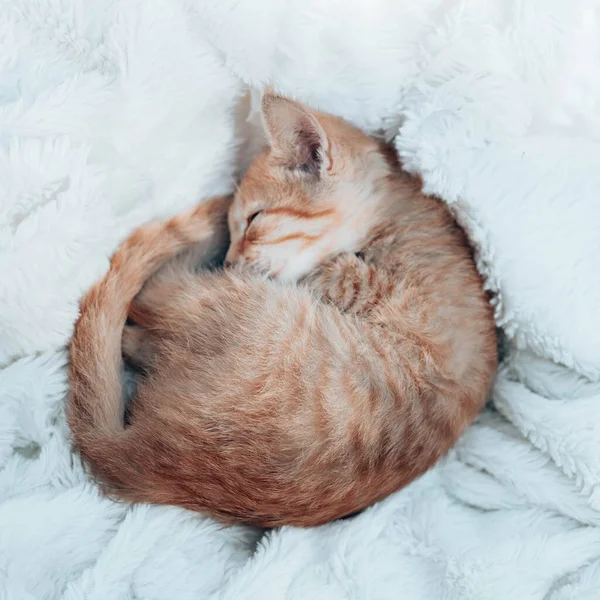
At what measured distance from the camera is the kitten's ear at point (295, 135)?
1091 mm

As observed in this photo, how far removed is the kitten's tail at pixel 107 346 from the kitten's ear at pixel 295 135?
0.24 m

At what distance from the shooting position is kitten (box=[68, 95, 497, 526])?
0.98 m

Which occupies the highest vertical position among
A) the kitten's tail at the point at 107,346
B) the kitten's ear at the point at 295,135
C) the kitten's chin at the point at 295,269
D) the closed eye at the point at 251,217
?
the kitten's ear at the point at 295,135

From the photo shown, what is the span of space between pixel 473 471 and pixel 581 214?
0.52m

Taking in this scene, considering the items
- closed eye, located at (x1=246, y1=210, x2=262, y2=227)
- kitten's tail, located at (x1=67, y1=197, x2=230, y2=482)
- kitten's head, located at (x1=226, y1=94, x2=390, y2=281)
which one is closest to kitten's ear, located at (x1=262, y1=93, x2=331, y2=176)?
kitten's head, located at (x1=226, y1=94, x2=390, y2=281)

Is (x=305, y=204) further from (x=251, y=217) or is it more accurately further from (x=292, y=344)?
(x=292, y=344)

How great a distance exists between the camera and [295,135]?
1179 millimetres

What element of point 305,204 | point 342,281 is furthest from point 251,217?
point 342,281

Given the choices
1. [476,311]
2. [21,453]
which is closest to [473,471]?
[476,311]

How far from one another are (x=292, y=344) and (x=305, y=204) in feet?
1.14

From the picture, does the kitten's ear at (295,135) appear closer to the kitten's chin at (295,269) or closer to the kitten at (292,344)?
the kitten at (292,344)

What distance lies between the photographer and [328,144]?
1.16m

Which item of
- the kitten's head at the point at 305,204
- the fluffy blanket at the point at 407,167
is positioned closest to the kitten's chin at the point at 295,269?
the kitten's head at the point at 305,204

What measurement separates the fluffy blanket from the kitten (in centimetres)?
6
